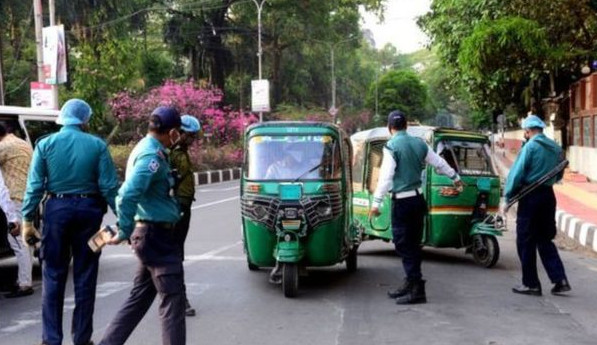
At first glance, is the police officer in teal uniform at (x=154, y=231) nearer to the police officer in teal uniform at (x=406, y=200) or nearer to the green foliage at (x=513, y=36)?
the police officer in teal uniform at (x=406, y=200)

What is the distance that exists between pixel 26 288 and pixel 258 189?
269cm

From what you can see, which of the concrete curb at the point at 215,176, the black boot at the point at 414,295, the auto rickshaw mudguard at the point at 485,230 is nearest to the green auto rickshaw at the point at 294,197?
the black boot at the point at 414,295

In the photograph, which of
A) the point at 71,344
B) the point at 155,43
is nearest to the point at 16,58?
the point at 155,43

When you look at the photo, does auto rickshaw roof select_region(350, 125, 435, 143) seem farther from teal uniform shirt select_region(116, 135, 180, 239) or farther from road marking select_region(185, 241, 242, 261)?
teal uniform shirt select_region(116, 135, 180, 239)

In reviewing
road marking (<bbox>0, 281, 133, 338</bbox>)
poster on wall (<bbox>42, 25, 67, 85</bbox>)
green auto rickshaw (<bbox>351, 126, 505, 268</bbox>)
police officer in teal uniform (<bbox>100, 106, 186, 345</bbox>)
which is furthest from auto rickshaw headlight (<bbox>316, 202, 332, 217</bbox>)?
poster on wall (<bbox>42, 25, 67, 85</bbox>)

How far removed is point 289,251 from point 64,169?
2.67 metres

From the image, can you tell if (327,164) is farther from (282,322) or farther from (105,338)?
(105,338)

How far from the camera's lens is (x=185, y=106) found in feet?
102

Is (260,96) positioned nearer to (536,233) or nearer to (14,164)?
(14,164)

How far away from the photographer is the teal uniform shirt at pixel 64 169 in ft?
17.5

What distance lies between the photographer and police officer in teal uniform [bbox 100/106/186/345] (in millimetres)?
4578

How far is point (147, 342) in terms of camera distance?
18.9ft

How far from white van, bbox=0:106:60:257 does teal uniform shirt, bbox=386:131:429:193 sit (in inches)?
163

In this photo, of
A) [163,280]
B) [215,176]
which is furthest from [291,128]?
[215,176]
